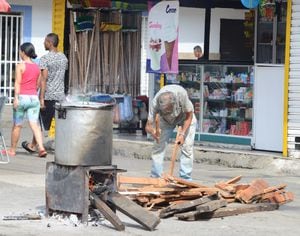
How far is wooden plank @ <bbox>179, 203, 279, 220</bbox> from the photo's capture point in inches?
363

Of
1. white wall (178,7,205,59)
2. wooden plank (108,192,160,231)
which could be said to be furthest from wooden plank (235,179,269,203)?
white wall (178,7,205,59)

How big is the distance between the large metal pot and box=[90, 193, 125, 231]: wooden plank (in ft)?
1.20

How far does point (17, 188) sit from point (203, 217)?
284 cm

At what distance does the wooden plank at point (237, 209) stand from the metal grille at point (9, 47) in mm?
11939

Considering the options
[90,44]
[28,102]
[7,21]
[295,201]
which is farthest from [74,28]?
[295,201]

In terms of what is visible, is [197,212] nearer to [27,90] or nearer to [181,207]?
[181,207]

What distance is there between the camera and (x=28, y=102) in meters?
13.6

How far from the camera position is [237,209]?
9.60m

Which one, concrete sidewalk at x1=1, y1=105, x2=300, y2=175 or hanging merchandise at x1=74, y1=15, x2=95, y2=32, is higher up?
hanging merchandise at x1=74, y1=15, x2=95, y2=32

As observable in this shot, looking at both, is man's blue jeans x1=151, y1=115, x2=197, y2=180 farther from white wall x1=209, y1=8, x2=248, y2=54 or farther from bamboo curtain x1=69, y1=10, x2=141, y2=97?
white wall x1=209, y1=8, x2=248, y2=54

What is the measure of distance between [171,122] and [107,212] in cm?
274

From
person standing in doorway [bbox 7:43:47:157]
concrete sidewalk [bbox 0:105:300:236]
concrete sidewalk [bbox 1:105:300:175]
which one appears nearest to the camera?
concrete sidewalk [bbox 0:105:300:236]

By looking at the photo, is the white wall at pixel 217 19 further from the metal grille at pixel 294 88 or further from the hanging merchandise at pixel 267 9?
the metal grille at pixel 294 88

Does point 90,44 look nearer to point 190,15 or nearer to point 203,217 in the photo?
point 190,15
